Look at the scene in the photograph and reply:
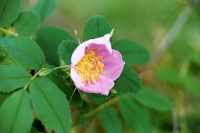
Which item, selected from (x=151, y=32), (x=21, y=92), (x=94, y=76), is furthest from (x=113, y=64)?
(x=151, y=32)

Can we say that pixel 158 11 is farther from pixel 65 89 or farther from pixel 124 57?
pixel 65 89

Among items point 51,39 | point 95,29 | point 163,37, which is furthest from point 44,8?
point 163,37

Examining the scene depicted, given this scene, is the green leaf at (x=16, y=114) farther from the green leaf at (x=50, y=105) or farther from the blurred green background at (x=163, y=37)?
the blurred green background at (x=163, y=37)

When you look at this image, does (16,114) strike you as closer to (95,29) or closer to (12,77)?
(12,77)

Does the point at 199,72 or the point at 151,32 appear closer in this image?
the point at 199,72

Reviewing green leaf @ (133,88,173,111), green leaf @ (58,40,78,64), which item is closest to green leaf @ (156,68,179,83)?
green leaf @ (133,88,173,111)
